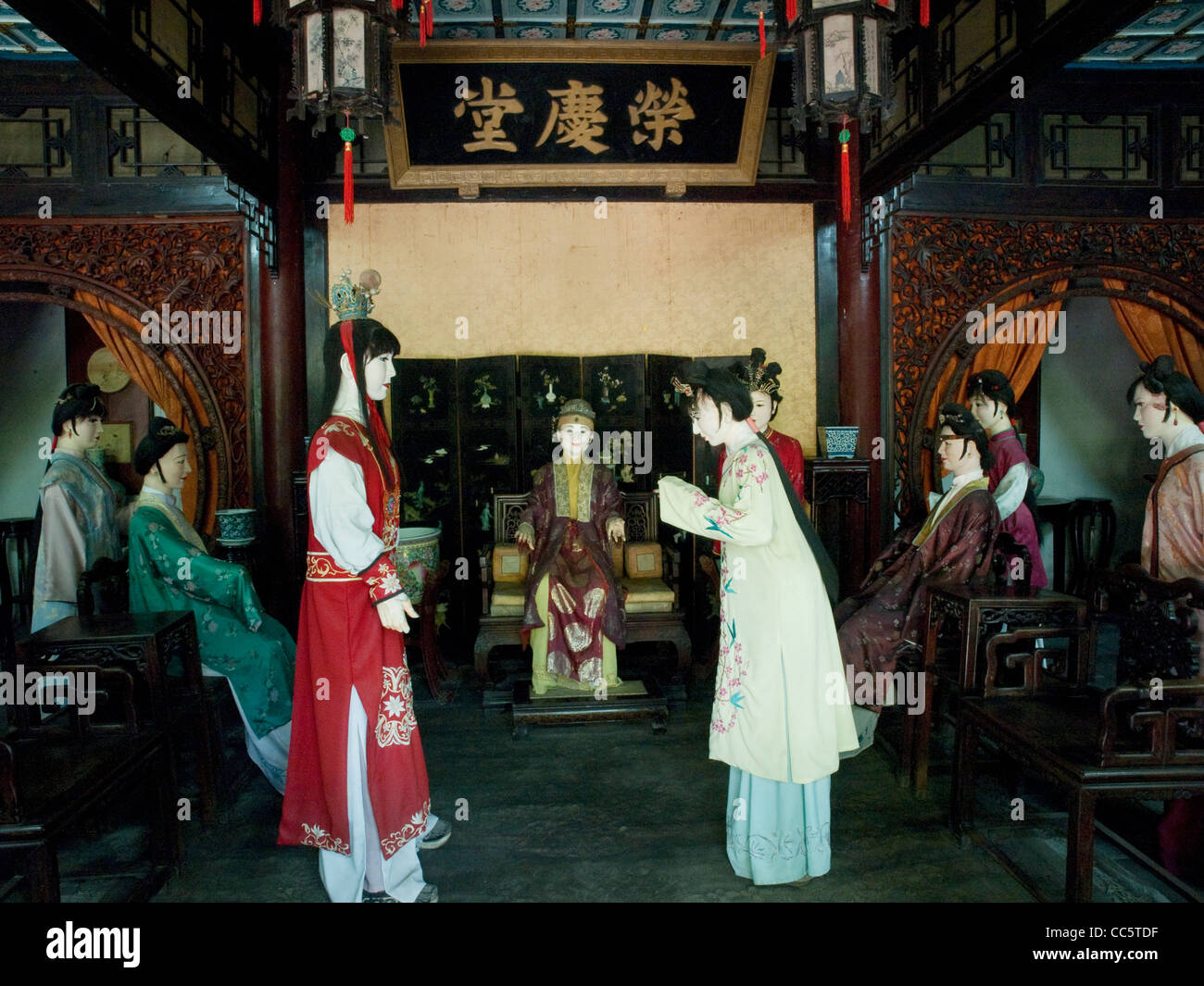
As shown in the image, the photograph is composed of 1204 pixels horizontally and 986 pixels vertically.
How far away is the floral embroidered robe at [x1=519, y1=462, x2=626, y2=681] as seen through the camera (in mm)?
4539

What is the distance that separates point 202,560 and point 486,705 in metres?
1.75

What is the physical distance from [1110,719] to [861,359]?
3516 mm

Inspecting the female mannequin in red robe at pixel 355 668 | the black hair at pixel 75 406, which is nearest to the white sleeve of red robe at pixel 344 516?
the female mannequin in red robe at pixel 355 668

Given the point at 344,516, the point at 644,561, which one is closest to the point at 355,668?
the point at 344,516

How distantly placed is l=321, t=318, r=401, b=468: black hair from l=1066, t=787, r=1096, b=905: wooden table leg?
2406 millimetres

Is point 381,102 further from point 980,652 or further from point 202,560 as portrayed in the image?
point 980,652

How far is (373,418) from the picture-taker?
8.76 feet

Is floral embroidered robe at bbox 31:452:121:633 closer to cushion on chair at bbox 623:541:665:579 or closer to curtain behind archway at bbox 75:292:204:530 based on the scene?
curtain behind archway at bbox 75:292:204:530

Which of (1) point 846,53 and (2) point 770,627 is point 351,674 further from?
(1) point 846,53

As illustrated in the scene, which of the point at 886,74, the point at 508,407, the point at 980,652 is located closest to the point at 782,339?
the point at 508,407

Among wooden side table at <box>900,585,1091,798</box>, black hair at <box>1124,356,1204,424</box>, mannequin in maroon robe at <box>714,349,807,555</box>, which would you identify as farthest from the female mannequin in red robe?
black hair at <box>1124,356,1204,424</box>

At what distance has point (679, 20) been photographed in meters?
5.22

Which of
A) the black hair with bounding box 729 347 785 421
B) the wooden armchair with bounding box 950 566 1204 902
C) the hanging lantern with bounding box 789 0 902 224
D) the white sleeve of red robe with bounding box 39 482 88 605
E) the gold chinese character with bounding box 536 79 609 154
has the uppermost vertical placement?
the gold chinese character with bounding box 536 79 609 154

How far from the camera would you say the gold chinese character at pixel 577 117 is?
5117mm
